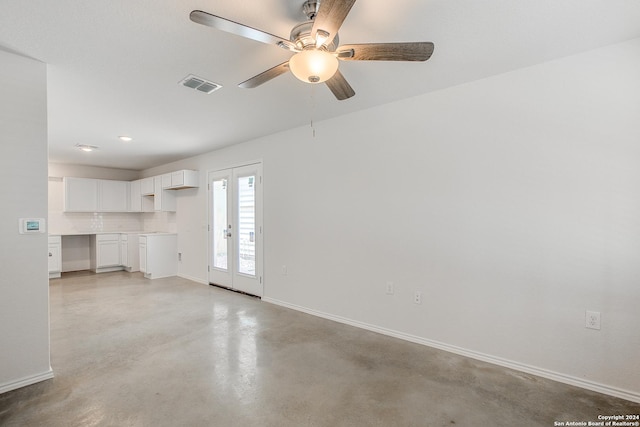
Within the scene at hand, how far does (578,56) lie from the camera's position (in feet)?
7.52

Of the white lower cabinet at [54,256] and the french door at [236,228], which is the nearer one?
the french door at [236,228]

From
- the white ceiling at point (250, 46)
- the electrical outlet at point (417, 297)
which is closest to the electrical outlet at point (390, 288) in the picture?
the electrical outlet at point (417, 297)

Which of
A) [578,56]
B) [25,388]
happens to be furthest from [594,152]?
[25,388]

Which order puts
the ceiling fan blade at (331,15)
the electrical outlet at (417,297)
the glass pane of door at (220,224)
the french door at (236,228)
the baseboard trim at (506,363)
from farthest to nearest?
the glass pane of door at (220,224) → the french door at (236,228) → the electrical outlet at (417,297) → the baseboard trim at (506,363) → the ceiling fan blade at (331,15)

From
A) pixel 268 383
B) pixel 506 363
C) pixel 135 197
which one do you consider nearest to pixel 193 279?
pixel 135 197

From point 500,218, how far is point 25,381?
13.1 feet

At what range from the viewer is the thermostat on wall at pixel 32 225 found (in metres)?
2.25

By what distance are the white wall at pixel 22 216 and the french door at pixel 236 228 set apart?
8.41 ft

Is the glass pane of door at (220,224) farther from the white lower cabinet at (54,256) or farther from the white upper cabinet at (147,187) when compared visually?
the white lower cabinet at (54,256)

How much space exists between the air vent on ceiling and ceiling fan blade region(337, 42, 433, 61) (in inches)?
59.6

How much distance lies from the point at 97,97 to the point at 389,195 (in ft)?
10.4

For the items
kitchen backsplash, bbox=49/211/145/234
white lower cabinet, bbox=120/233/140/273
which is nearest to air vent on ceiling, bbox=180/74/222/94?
white lower cabinet, bbox=120/233/140/273

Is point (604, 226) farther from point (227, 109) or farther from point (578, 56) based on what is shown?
point (227, 109)

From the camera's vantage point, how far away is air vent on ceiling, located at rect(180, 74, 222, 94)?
2648mm
